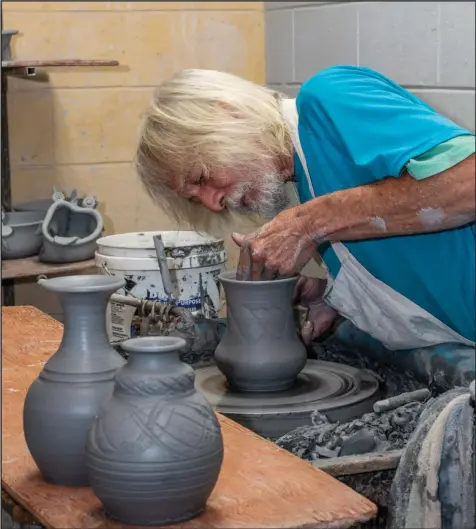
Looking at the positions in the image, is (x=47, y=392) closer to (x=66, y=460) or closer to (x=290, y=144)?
(x=66, y=460)

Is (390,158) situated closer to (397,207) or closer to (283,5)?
(397,207)

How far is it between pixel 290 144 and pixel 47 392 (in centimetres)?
104

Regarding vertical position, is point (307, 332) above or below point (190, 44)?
below

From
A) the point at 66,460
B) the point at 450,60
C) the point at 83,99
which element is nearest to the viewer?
the point at 66,460

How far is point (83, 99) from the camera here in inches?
166

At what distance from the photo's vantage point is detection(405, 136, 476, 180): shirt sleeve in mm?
1891

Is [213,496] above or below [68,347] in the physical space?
below

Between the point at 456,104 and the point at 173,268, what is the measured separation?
3.29 ft

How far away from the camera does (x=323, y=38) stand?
151 inches

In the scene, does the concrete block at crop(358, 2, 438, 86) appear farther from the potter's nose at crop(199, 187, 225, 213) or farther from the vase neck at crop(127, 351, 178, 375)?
the vase neck at crop(127, 351, 178, 375)

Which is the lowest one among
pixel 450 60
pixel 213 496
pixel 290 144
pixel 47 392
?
pixel 213 496

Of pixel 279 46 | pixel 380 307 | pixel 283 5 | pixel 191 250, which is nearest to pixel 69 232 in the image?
pixel 191 250

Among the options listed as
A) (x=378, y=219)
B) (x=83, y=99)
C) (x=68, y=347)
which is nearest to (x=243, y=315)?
(x=378, y=219)

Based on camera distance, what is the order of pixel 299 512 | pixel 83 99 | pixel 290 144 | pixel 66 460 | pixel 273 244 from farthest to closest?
pixel 83 99, pixel 290 144, pixel 273 244, pixel 66 460, pixel 299 512
